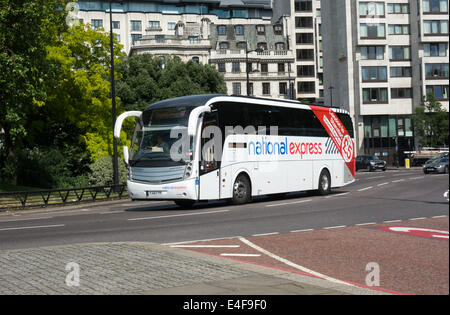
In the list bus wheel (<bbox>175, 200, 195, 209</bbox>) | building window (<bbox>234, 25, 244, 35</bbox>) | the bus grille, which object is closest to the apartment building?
building window (<bbox>234, 25, 244, 35</bbox>)

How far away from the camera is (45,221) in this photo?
17.8 meters

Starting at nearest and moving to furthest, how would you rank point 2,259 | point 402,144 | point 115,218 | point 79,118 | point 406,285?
point 406,285
point 2,259
point 115,218
point 79,118
point 402,144

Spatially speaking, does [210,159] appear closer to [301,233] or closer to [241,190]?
[241,190]

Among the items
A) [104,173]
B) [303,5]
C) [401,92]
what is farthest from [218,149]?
[303,5]

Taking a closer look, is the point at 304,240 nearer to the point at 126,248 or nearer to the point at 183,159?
the point at 126,248

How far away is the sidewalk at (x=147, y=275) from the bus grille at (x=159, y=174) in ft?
28.1

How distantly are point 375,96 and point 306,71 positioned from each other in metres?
27.1

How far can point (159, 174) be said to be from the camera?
1911 centimetres

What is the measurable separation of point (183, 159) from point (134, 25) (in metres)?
94.1

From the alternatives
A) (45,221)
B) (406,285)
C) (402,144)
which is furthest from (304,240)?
(402,144)

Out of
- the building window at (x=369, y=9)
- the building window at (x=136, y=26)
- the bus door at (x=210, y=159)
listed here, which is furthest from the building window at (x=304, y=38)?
the bus door at (x=210, y=159)

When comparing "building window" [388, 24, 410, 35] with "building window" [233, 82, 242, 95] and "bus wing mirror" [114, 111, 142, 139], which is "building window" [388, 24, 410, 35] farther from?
"bus wing mirror" [114, 111, 142, 139]

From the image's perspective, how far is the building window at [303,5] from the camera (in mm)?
104500

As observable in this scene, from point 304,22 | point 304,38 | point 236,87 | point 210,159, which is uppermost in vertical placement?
point 304,22
